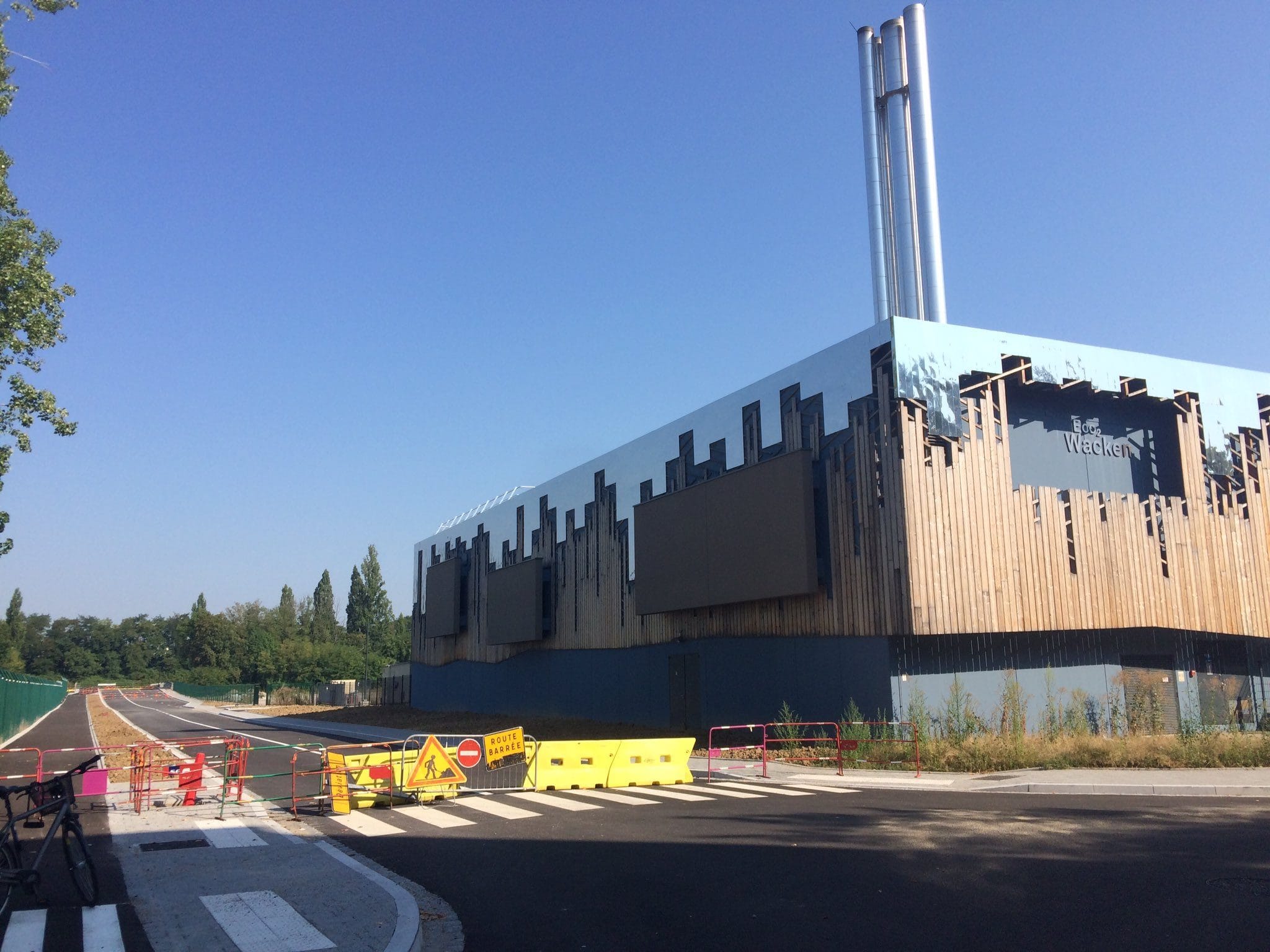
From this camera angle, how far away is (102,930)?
7926 mm

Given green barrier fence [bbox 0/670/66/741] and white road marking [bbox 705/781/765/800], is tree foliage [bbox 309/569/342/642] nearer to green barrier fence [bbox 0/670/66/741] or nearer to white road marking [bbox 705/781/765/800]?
green barrier fence [bbox 0/670/66/741]

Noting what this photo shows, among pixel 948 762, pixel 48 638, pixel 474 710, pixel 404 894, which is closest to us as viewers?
pixel 404 894

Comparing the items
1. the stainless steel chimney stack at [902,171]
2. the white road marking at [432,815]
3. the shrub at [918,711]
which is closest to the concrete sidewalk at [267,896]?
the white road marking at [432,815]

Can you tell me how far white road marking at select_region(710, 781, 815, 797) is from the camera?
16734 millimetres

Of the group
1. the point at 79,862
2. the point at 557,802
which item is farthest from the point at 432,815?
the point at 79,862

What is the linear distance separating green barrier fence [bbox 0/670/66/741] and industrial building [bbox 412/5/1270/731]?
82.4 feet

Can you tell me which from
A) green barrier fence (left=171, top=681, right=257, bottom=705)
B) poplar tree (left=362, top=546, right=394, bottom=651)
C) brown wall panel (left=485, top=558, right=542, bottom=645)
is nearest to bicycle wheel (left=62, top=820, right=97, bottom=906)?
brown wall panel (left=485, top=558, right=542, bottom=645)

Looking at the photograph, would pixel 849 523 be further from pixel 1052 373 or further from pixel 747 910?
pixel 747 910

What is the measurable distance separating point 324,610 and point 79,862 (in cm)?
14603

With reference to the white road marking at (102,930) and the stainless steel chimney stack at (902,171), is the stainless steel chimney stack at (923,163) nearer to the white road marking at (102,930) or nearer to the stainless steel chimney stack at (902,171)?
the stainless steel chimney stack at (902,171)

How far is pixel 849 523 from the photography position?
2498cm

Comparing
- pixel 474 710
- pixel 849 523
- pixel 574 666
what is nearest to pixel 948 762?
pixel 849 523

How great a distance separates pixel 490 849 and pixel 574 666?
27269 mm

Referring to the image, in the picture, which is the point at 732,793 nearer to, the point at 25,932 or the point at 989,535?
the point at 989,535
